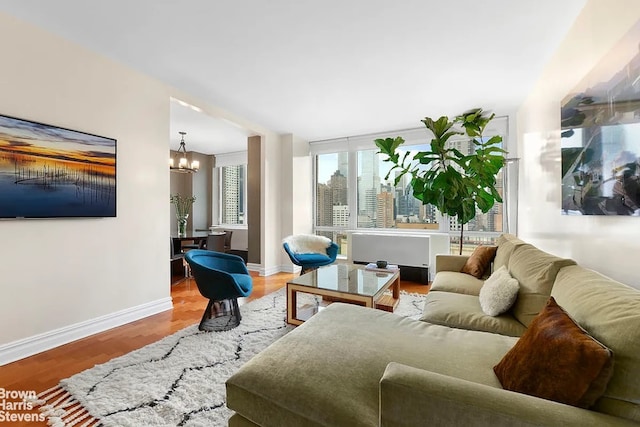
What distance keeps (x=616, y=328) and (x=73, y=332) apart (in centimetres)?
343

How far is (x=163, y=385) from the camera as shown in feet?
5.77

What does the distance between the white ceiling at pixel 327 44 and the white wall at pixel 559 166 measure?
224 millimetres

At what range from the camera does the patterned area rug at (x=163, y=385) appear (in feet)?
4.93

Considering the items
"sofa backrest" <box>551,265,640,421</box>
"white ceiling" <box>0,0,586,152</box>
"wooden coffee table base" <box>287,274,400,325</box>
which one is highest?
"white ceiling" <box>0,0,586,152</box>

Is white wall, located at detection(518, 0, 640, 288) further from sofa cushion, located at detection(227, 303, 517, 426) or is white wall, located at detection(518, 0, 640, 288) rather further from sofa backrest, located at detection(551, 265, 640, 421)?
sofa cushion, located at detection(227, 303, 517, 426)

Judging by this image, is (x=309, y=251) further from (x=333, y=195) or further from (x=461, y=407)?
(x=461, y=407)

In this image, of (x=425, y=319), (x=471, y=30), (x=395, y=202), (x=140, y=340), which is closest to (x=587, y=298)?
(x=425, y=319)

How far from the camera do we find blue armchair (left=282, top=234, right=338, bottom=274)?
4.00 m

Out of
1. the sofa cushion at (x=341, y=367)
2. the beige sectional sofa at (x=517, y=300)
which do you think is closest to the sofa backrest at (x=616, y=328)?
the sofa cushion at (x=341, y=367)

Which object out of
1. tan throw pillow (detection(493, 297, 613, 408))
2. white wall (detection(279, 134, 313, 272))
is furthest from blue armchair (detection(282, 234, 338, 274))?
tan throw pillow (detection(493, 297, 613, 408))

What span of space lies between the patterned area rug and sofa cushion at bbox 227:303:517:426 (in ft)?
1.85

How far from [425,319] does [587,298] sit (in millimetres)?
927

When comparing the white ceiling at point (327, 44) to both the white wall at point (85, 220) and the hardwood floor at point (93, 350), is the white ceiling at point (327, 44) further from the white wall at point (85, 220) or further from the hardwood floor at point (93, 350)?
the hardwood floor at point (93, 350)

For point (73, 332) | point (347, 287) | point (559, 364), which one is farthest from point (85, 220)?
point (559, 364)
